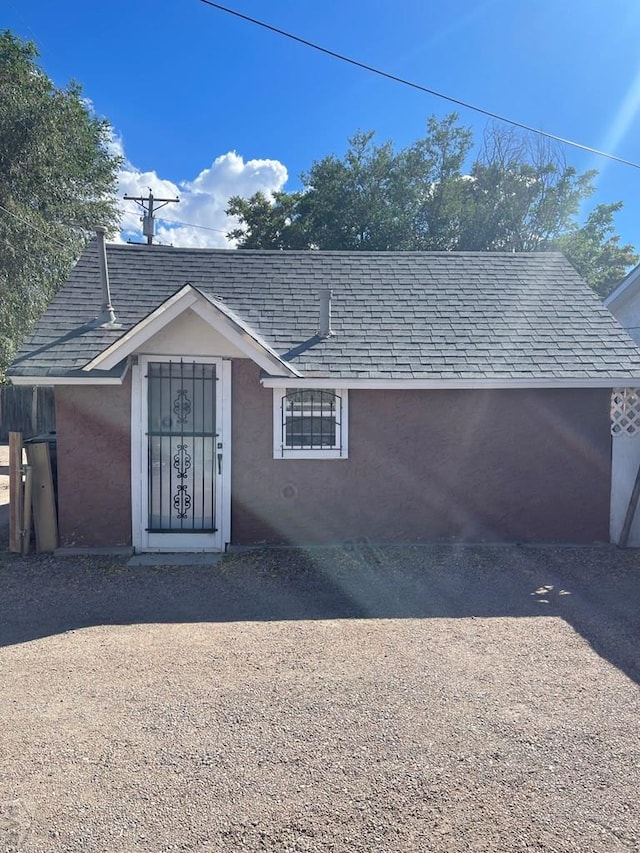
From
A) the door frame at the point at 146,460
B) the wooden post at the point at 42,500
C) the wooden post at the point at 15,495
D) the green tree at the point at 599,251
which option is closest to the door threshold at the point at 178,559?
the door frame at the point at 146,460

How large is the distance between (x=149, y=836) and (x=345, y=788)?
0.98 meters

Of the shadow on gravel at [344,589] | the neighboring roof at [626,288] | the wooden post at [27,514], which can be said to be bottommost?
the shadow on gravel at [344,589]

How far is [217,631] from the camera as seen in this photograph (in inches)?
202

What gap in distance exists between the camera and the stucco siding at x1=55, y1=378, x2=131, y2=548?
24.1 feet

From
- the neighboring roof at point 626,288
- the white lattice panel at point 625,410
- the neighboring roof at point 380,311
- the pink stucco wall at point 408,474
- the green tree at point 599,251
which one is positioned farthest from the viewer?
the green tree at point 599,251

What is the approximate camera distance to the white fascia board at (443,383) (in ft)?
24.3

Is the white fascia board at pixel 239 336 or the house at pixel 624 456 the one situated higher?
the white fascia board at pixel 239 336

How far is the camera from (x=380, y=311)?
29.7 ft

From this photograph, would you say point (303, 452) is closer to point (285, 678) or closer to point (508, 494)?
point (508, 494)

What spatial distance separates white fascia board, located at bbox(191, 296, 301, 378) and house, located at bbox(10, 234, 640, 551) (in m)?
0.02

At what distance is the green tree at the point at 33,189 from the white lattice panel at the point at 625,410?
16119 millimetres

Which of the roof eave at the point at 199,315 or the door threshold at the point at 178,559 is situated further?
the door threshold at the point at 178,559

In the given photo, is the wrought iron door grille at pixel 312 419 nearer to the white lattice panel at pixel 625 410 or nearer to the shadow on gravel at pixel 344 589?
the shadow on gravel at pixel 344 589

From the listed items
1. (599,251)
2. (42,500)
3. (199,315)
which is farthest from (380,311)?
(599,251)
